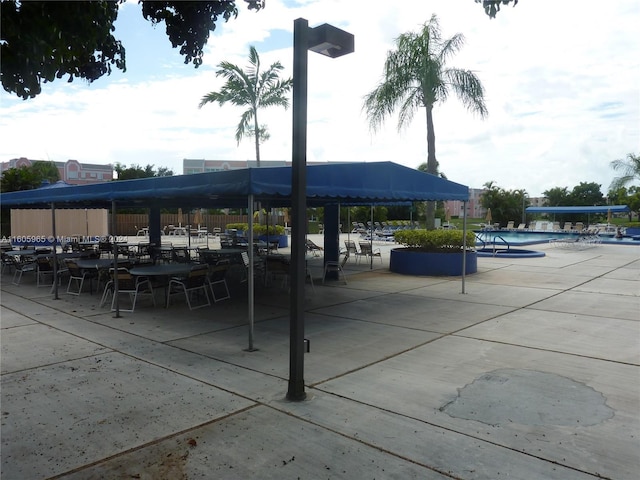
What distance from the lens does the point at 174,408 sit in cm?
425

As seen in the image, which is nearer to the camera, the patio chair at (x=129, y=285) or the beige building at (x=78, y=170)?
the patio chair at (x=129, y=285)

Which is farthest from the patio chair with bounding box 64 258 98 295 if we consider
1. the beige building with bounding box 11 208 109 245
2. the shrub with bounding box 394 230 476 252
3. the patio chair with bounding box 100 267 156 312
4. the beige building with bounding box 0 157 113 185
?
the beige building with bounding box 0 157 113 185

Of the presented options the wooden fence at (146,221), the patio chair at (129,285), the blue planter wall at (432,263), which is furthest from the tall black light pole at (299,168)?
the wooden fence at (146,221)

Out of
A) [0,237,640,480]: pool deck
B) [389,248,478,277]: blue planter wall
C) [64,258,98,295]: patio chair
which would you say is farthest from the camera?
[389,248,478,277]: blue planter wall

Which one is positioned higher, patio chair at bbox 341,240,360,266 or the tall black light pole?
the tall black light pole

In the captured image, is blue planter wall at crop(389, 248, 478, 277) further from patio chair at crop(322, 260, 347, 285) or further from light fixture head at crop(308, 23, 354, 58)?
light fixture head at crop(308, 23, 354, 58)

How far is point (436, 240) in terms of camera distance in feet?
46.0

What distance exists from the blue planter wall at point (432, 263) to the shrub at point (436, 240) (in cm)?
43

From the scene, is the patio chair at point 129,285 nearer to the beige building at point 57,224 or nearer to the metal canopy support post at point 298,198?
the metal canopy support post at point 298,198

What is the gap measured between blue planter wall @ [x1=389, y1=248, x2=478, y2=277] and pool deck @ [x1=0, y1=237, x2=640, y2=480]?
4.61 meters

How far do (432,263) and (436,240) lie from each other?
2.81 feet

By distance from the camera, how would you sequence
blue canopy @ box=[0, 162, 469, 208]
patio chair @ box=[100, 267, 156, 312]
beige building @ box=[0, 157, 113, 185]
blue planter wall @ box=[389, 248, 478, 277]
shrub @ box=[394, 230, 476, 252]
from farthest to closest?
beige building @ box=[0, 157, 113, 185]
shrub @ box=[394, 230, 476, 252]
blue planter wall @ box=[389, 248, 478, 277]
patio chair @ box=[100, 267, 156, 312]
blue canopy @ box=[0, 162, 469, 208]

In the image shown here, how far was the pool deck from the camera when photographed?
3.36 m

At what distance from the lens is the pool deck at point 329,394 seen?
3.36 m
